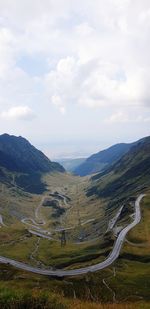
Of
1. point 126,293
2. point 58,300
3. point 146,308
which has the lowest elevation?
point 126,293

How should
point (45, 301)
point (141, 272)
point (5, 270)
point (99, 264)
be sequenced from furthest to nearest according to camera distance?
point (99, 264)
point (141, 272)
point (5, 270)
point (45, 301)

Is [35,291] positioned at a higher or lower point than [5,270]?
higher

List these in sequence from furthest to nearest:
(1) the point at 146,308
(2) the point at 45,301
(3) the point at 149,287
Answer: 1. (3) the point at 149,287
2. (1) the point at 146,308
3. (2) the point at 45,301

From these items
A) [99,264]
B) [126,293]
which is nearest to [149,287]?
[126,293]

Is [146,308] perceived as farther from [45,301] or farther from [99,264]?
[99,264]

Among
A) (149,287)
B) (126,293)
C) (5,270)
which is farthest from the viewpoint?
(5,270)

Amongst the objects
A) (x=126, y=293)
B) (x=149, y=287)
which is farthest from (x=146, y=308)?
(x=149, y=287)

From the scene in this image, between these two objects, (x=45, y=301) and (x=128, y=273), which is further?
(x=128, y=273)

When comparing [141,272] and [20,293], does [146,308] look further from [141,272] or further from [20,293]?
[141,272]

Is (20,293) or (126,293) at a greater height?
(20,293)
